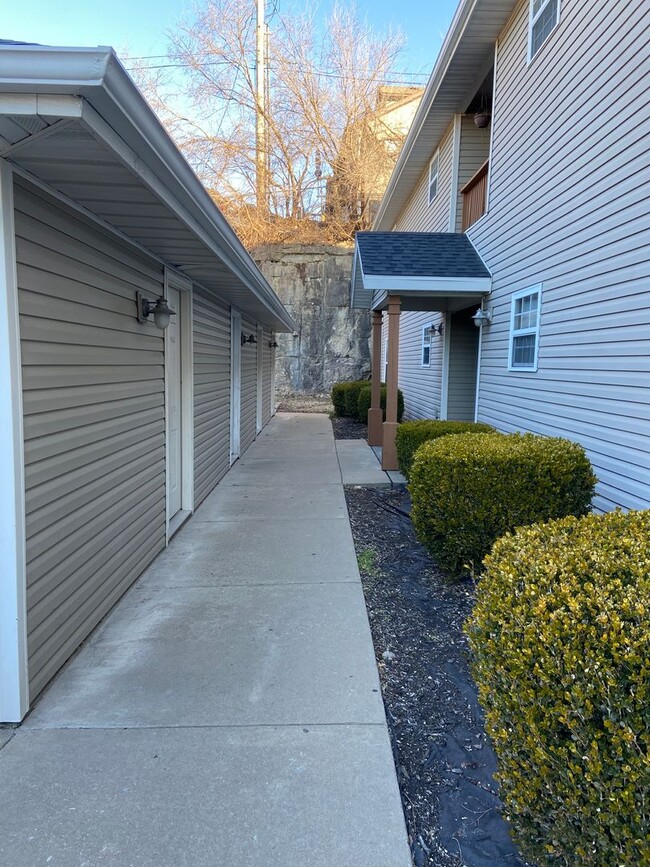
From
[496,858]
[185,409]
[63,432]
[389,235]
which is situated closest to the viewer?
[496,858]

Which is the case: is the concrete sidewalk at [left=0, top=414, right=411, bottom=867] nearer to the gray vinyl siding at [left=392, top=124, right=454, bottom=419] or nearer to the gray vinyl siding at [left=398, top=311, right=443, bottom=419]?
the gray vinyl siding at [left=398, top=311, right=443, bottom=419]

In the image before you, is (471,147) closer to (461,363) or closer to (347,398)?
(461,363)

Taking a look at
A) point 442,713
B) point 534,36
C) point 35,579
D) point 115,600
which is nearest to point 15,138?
point 35,579

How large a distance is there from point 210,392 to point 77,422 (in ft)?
12.7

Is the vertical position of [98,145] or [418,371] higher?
[98,145]

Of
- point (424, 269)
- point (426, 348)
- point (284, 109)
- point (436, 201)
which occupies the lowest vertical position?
point (426, 348)

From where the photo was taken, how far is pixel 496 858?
1.84 metres

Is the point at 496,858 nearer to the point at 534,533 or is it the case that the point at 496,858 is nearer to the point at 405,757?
the point at 405,757

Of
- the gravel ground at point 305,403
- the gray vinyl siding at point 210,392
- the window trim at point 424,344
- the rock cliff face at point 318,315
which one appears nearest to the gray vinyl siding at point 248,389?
the gray vinyl siding at point 210,392

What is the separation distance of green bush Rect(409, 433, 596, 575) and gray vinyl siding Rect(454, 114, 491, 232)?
648 cm

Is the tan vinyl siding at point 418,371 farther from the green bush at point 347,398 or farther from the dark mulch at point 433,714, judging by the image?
the dark mulch at point 433,714

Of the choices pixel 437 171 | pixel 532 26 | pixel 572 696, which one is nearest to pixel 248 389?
pixel 437 171

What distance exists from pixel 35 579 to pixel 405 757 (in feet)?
5.95

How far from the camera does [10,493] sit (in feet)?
7.63
